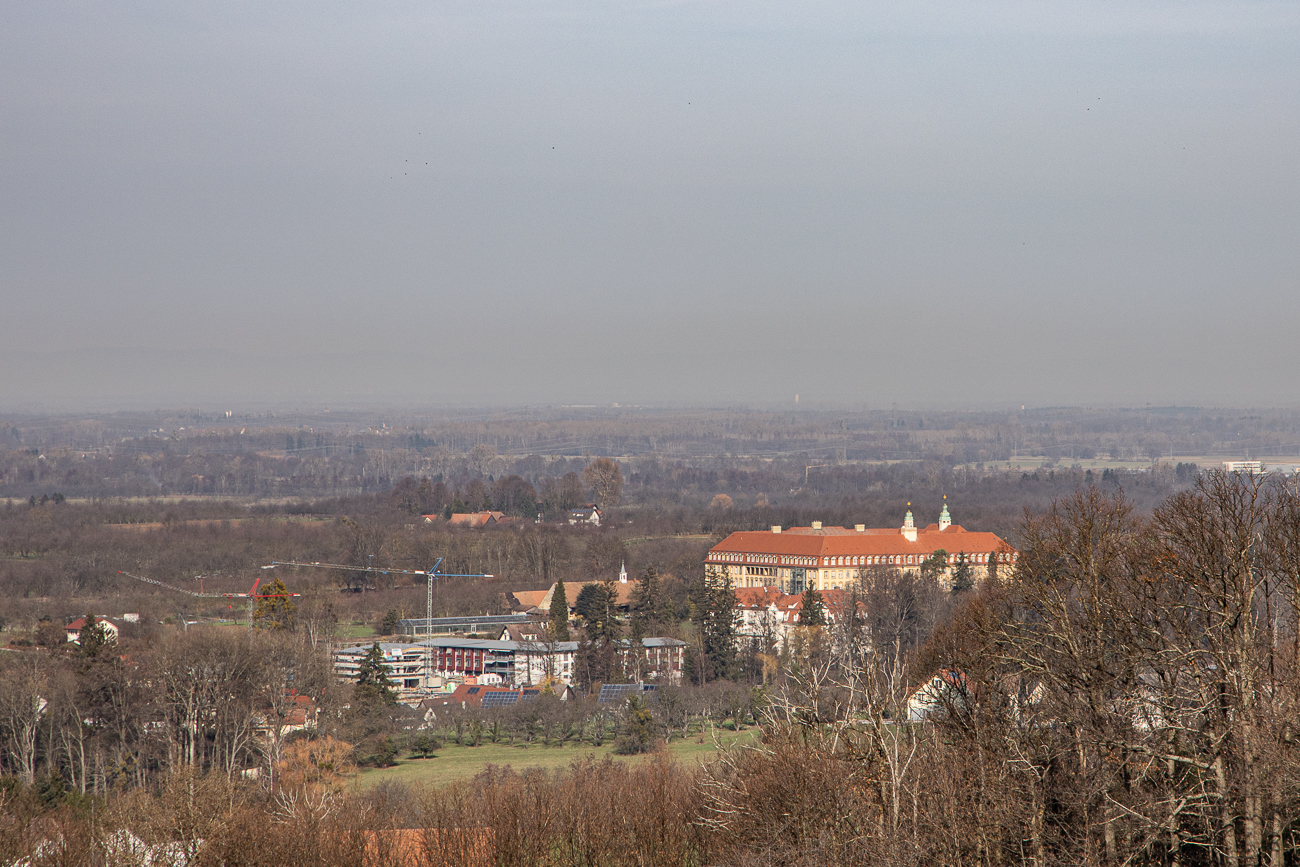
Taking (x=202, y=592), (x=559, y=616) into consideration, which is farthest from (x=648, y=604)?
(x=202, y=592)

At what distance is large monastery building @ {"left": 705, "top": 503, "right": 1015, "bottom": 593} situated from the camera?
98.3 metres

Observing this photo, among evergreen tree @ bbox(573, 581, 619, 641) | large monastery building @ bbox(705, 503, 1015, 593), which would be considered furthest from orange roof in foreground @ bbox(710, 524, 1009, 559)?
evergreen tree @ bbox(573, 581, 619, 641)

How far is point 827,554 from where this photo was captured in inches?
3912

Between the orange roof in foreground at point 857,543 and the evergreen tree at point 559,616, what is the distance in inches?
1110

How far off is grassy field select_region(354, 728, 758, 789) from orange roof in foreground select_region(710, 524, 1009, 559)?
50438 mm

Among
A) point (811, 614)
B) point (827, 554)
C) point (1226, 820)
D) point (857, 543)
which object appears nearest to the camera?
point (1226, 820)

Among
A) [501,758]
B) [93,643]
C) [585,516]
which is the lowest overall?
[585,516]

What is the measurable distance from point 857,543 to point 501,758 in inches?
2256

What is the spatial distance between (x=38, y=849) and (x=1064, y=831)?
17.8 metres

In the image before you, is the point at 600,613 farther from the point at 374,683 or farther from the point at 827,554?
the point at 827,554

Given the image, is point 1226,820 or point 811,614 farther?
point 811,614

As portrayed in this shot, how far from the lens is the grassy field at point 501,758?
4416 cm

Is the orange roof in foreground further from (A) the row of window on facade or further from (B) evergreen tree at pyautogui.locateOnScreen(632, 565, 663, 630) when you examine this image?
(B) evergreen tree at pyautogui.locateOnScreen(632, 565, 663, 630)

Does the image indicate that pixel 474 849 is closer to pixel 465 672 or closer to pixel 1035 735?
pixel 1035 735
